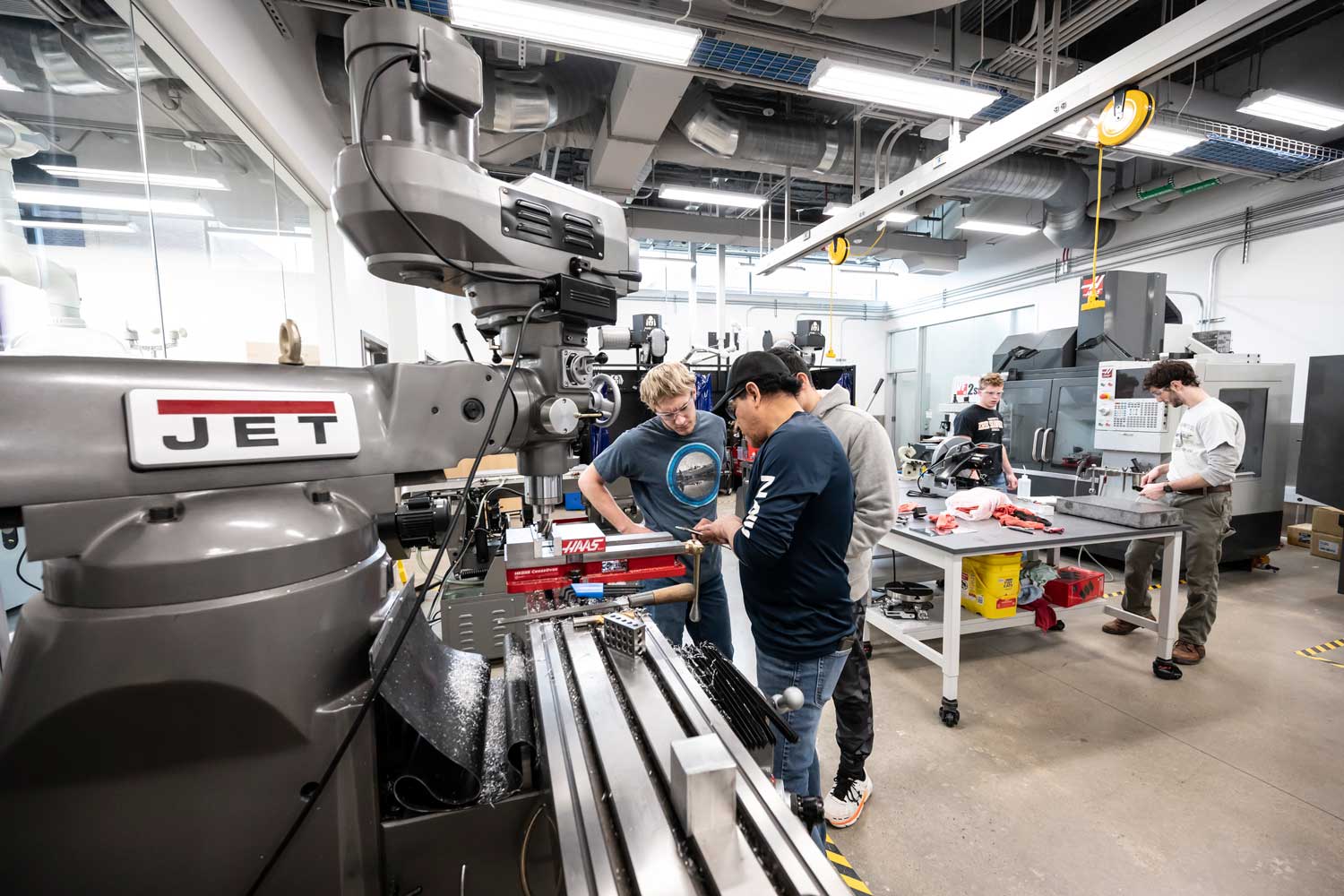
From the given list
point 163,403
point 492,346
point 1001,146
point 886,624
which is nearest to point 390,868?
point 163,403

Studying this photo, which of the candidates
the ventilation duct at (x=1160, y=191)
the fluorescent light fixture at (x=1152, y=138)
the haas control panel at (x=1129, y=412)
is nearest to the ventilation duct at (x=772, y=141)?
the fluorescent light fixture at (x=1152, y=138)

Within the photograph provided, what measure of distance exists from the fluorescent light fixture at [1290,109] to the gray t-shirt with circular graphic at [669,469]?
430cm

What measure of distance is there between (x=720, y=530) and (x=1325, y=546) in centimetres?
607

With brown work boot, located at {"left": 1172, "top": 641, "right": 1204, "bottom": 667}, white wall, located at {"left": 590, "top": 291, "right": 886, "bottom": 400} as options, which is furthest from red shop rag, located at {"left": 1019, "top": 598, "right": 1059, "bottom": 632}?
white wall, located at {"left": 590, "top": 291, "right": 886, "bottom": 400}

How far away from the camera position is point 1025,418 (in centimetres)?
496

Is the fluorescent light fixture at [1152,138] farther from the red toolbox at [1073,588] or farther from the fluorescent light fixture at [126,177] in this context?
the fluorescent light fixture at [126,177]

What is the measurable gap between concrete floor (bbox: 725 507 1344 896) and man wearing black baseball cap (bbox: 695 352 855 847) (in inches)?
26.1

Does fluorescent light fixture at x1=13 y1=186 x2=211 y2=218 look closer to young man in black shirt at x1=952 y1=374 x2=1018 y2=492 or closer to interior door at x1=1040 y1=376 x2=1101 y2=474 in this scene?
young man in black shirt at x1=952 y1=374 x2=1018 y2=492

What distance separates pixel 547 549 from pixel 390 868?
1.66 feet

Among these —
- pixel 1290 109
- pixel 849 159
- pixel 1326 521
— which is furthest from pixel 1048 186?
pixel 1326 521

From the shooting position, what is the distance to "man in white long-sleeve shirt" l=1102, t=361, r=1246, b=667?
106 inches

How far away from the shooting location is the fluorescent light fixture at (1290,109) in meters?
3.35

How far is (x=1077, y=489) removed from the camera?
436 cm

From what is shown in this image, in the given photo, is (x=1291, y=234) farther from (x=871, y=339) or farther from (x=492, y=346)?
(x=492, y=346)
